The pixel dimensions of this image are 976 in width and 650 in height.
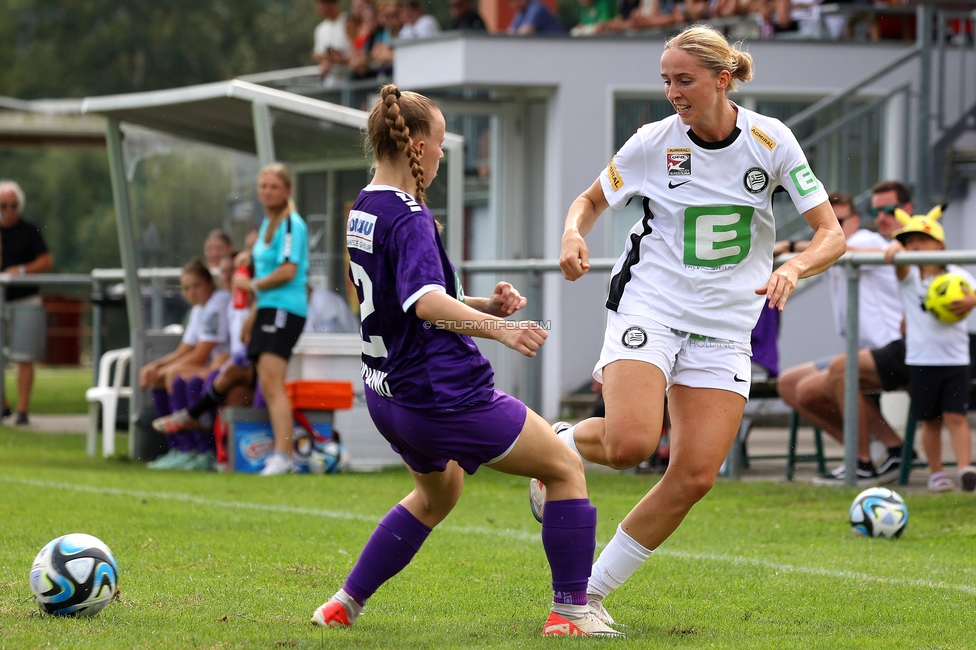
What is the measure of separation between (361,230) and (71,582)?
164 centimetres

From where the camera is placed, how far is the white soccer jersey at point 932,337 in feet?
29.2

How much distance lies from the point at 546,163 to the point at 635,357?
11023 mm

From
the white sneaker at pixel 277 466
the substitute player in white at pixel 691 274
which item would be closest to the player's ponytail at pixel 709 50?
the substitute player in white at pixel 691 274

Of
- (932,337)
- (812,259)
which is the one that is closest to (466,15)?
(932,337)

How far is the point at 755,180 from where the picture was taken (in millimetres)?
5004

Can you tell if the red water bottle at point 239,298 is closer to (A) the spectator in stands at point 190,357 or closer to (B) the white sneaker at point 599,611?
(A) the spectator in stands at point 190,357

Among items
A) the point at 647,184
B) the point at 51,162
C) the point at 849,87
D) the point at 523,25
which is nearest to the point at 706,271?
the point at 647,184

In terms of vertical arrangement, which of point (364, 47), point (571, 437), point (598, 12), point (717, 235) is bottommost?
point (571, 437)

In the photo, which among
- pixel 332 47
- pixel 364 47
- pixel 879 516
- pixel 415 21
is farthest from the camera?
pixel 332 47

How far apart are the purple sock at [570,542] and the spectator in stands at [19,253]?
12233 millimetres

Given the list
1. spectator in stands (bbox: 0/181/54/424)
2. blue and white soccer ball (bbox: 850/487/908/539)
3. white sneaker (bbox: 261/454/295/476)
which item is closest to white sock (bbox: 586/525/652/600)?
blue and white soccer ball (bbox: 850/487/908/539)

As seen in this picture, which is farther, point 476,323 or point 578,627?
point 578,627

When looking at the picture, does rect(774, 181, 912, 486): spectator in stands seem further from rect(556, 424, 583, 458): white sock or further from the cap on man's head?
rect(556, 424, 583, 458): white sock

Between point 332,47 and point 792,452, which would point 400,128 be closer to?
point 792,452
